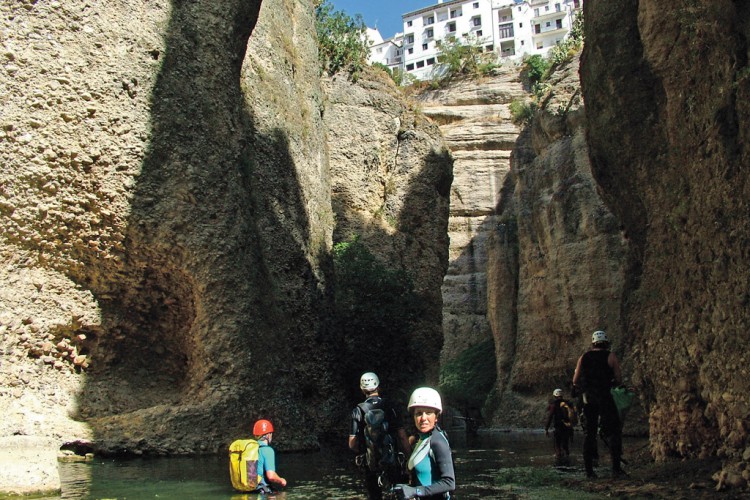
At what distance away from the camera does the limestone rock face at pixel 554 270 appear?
2919 centimetres

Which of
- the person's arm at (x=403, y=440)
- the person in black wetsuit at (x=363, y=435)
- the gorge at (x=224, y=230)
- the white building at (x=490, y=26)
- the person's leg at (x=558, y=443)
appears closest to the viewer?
the person's arm at (x=403, y=440)

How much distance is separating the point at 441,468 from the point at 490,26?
86213 millimetres

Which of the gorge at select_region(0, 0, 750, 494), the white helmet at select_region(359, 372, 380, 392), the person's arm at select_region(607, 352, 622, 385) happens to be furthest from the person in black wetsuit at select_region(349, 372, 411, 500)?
the gorge at select_region(0, 0, 750, 494)

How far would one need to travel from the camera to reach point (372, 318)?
19.9 metres

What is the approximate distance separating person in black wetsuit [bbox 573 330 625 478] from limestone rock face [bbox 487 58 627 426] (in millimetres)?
18375

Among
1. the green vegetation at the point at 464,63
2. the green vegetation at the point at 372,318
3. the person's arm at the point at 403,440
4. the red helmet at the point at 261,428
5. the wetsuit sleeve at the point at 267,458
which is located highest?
the green vegetation at the point at 464,63

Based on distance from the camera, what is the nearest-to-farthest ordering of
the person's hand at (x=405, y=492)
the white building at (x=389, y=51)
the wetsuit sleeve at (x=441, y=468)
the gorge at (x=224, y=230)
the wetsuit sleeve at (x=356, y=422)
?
the person's hand at (x=405, y=492) < the wetsuit sleeve at (x=441, y=468) < the wetsuit sleeve at (x=356, y=422) < the gorge at (x=224, y=230) < the white building at (x=389, y=51)

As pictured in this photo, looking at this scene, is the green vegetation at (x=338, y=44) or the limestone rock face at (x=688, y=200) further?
the green vegetation at (x=338, y=44)

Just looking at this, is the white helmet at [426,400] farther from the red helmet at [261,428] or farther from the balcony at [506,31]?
the balcony at [506,31]

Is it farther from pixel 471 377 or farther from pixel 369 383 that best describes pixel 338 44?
pixel 369 383

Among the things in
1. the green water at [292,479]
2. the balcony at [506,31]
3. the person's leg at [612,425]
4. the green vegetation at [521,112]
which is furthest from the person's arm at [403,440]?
the balcony at [506,31]

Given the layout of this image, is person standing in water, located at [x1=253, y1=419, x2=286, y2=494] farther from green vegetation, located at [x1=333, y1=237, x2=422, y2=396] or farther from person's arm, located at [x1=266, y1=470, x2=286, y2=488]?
green vegetation, located at [x1=333, y1=237, x2=422, y2=396]

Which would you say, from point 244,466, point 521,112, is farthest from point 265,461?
point 521,112

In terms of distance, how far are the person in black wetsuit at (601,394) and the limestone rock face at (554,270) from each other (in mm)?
18375
